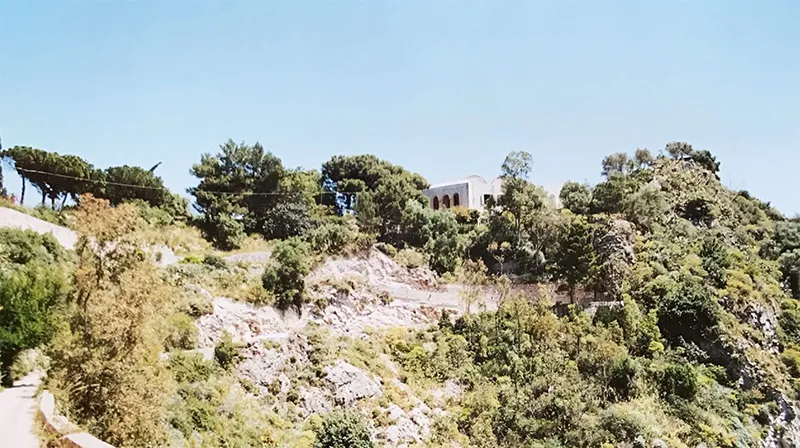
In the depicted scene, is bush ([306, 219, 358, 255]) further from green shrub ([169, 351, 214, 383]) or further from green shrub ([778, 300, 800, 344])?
green shrub ([778, 300, 800, 344])

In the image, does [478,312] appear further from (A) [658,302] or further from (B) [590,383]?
(A) [658,302]

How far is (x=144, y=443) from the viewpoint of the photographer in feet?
33.9

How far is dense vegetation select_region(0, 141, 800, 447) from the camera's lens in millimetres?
11906

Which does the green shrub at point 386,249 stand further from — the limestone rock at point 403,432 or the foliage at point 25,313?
the foliage at point 25,313

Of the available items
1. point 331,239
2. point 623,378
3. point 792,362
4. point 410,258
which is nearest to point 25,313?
point 331,239

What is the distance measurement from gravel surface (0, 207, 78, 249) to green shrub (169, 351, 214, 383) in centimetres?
883

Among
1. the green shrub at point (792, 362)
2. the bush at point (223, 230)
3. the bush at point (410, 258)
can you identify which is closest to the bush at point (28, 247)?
the bush at point (223, 230)

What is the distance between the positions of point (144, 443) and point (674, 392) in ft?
60.3

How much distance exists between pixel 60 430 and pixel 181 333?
29.2ft

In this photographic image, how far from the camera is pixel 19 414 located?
32.9 ft

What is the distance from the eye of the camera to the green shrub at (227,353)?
55.9 ft

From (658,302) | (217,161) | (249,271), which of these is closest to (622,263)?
(658,302)

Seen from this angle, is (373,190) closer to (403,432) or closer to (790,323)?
(403,432)

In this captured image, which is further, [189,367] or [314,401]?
[314,401]
